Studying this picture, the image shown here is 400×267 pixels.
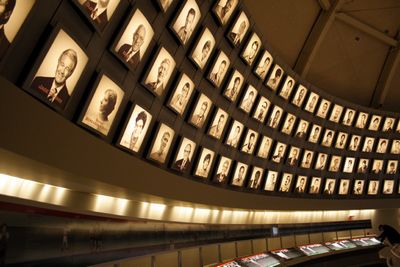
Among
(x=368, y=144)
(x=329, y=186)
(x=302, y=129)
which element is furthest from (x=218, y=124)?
(x=368, y=144)

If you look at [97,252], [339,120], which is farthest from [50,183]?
[339,120]

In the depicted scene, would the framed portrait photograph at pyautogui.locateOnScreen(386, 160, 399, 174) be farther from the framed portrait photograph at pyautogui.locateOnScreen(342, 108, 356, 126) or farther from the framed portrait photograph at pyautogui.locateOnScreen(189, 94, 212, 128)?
the framed portrait photograph at pyautogui.locateOnScreen(189, 94, 212, 128)

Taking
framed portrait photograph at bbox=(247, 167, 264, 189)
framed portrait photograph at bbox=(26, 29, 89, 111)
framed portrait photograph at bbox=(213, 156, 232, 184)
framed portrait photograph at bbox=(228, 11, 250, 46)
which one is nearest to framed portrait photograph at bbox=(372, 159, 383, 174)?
framed portrait photograph at bbox=(247, 167, 264, 189)

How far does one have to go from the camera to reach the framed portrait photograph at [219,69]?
655cm

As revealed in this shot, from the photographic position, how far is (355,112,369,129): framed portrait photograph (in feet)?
42.2

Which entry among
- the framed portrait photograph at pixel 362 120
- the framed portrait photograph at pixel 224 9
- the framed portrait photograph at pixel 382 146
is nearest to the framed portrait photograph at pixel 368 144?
the framed portrait photograph at pixel 382 146

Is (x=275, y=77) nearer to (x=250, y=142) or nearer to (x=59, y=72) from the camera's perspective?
(x=250, y=142)

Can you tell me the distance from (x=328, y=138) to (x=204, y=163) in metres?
7.12

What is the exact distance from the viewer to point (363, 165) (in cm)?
1326

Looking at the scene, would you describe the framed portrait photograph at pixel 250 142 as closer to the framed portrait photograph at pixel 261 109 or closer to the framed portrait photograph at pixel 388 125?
the framed portrait photograph at pixel 261 109

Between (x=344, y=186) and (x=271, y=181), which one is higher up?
(x=344, y=186)

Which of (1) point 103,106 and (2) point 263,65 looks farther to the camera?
(2) point 263,65

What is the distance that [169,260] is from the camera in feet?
18.7

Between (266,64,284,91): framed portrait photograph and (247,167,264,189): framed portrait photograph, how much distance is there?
8.00ft
